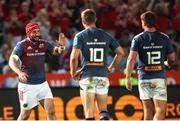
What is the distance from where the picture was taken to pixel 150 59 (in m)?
14.0

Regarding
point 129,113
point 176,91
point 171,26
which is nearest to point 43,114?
point 129,113

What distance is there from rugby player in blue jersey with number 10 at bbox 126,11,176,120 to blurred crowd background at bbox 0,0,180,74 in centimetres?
742

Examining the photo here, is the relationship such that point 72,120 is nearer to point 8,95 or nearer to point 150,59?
point 8,95

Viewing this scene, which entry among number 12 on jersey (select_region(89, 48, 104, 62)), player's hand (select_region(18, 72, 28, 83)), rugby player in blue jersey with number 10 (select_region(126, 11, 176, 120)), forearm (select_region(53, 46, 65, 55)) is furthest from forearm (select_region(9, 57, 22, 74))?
rugby player in blue jersey with number 10 (select_region(126, 11, 176, 120))

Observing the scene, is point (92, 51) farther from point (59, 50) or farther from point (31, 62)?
point (31, 62)

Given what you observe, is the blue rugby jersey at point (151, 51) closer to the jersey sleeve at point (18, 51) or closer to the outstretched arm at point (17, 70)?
the outstretched arm at point (17, 70)

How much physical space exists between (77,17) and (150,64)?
9.06m

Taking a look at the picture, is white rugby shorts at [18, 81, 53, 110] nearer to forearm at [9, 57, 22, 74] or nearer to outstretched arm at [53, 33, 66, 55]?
forearm at [9, 57, 22, 74]

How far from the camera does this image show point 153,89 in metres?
14.0

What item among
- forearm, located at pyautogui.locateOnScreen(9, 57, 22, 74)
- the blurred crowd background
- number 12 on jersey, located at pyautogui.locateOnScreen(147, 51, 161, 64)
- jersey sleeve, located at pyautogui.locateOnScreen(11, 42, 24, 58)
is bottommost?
forearm, located at pyautogui.locateOnScreen(9, 57, 22, 74)

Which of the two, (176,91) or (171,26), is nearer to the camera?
(176,91)

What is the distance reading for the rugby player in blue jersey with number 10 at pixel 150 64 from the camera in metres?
13.9

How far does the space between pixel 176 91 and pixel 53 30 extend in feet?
16.6

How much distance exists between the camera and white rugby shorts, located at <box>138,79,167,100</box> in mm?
13898
